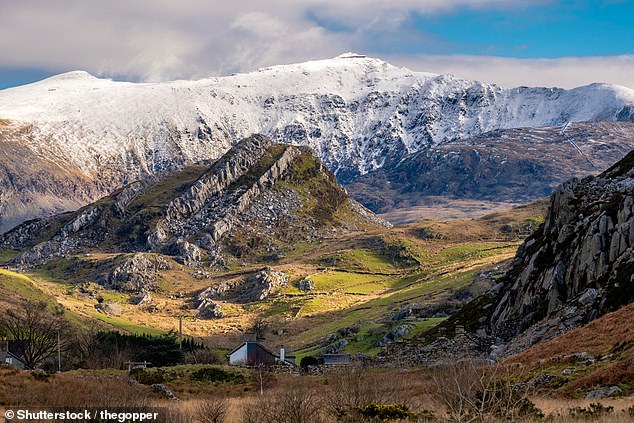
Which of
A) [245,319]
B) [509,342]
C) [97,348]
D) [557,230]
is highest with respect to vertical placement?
[557,230]

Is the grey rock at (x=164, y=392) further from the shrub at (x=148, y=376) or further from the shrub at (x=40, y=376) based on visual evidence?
the shrub at (x=40, y=376)

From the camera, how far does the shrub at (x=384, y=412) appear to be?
83.8ft

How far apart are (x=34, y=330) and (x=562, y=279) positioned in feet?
235

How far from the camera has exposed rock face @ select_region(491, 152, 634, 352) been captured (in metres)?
53.1

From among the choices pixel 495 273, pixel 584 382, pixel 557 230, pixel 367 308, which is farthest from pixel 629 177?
pixel 367 308

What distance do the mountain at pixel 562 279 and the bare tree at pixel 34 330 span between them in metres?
47.7

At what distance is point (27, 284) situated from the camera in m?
176

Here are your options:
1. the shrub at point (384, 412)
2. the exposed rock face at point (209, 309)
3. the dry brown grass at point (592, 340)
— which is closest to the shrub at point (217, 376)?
the dry brown grass at point (592, 340)

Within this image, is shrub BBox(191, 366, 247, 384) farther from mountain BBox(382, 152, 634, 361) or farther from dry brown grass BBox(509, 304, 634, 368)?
dry brown grass BBox(509, 304, 634, 368)

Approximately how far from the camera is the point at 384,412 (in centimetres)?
2580

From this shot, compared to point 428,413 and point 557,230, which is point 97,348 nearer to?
point 557,230

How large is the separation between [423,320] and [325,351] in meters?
16.4

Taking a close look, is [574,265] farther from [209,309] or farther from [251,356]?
[209,309]

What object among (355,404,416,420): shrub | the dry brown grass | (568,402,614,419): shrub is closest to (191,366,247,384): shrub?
the dry brown grass
